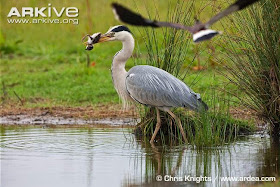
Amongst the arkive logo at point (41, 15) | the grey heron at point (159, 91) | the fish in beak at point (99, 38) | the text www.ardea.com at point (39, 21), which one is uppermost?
the arkive logo at point (41, 15)

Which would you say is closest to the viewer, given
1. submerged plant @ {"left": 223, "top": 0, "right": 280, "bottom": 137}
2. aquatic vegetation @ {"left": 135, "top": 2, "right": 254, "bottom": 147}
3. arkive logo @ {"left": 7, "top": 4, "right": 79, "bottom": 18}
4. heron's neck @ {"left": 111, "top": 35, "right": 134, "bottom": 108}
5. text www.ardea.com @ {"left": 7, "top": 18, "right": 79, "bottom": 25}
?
submerged plant @ {"left": 223, "top": 0, "right": 280, "bottom": 137}

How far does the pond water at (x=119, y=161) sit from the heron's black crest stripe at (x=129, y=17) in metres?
1.49

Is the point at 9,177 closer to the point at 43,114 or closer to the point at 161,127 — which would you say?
the point at 161,127

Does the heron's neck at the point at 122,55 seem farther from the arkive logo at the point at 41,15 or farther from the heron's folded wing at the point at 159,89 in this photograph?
the arkive logo at the point at 41,15

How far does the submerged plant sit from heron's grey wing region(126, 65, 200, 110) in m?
0.69

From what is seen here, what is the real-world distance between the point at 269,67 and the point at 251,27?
55cm

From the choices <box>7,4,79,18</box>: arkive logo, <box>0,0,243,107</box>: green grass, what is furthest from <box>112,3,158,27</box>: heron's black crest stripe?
<box>7,4,79,18</box>: arkive logo

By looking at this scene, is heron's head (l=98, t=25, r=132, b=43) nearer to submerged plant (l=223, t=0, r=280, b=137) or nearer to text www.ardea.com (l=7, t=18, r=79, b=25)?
submerged plant (l=223, t=0, r=280, b=137)

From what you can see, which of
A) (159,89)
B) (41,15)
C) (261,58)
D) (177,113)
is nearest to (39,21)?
(41,15)

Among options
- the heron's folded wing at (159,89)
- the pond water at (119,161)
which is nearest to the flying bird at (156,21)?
the pond water at (119,161)

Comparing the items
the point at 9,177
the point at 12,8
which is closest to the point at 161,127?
the point at 9,177

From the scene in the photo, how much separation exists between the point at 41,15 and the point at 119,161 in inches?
371

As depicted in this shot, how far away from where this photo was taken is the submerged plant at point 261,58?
8406mm

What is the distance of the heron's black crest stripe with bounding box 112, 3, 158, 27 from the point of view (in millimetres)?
6367
